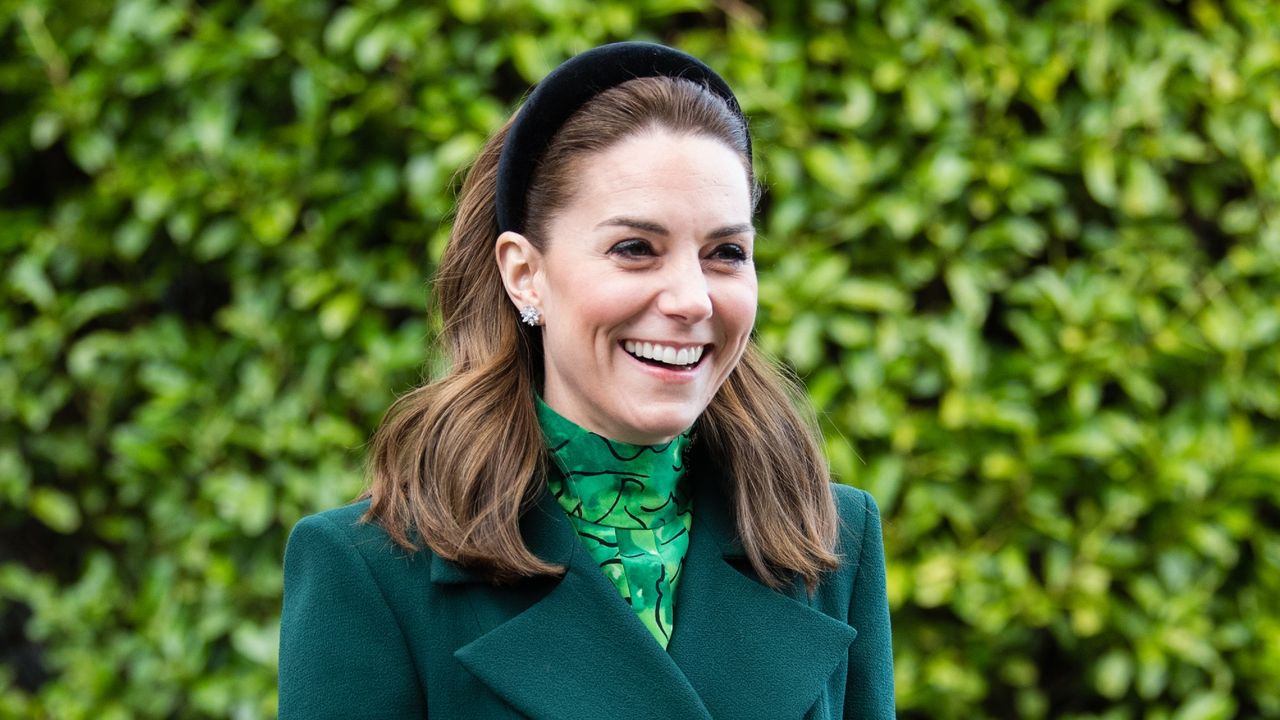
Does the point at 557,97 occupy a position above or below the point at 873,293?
above

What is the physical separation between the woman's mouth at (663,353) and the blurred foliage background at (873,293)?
1.46 metres

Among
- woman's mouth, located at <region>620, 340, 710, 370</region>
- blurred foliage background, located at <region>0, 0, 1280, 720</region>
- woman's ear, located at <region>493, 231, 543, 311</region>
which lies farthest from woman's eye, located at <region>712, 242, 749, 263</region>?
blurred foliage background, located at <region>0, 0, 1280, 720</region>

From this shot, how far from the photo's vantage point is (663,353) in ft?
5.72

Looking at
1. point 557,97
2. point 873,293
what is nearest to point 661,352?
point 557,97

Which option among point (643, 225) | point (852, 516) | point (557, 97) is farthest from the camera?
point (852, 516)

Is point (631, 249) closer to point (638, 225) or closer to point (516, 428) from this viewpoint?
point (638, 225)

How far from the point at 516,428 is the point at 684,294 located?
33cm

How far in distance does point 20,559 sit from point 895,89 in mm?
2641

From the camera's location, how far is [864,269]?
11.0 ft

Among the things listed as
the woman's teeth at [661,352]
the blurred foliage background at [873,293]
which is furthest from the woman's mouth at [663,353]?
the blurred foliage background at [873,293]

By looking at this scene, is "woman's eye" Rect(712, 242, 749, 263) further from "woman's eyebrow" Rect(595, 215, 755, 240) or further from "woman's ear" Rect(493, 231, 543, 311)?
"woman's ear" Rect(493, 231, 543, 311)

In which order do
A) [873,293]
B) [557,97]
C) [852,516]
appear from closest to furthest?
[557,97] → [852,516] → [873,293]

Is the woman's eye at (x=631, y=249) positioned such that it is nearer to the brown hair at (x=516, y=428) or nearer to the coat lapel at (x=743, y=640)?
the brown hair at (x=516, y=428)

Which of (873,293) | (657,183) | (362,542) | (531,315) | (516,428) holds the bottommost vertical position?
(873,293)
